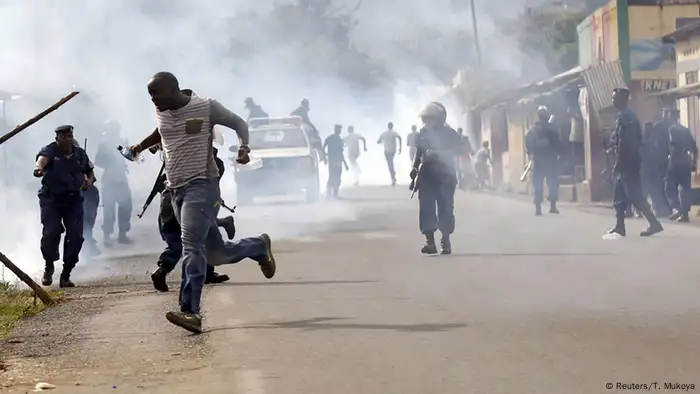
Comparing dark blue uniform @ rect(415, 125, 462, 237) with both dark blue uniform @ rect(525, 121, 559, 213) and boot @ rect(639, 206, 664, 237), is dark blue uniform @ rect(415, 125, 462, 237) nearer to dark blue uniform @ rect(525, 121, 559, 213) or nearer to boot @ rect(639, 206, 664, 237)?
boot @ rect(639, 206, 664, 237)

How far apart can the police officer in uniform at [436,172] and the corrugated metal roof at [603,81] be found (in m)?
A: 14.0

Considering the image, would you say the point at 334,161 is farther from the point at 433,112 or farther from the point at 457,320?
the point at 457,320

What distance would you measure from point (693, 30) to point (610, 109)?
2.87 metres

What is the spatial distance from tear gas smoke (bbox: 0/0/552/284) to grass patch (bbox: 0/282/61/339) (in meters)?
3.04

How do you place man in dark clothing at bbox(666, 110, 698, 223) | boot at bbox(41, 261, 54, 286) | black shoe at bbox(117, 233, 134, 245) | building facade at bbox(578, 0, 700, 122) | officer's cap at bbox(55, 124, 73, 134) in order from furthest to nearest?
building facade at bbox(578, 0, 700, 122)
black shoe at bbox(117, 233, 134, 245)
man in dark clothing at bbox(666, 110, 698, 223)
boot at bbox(41, 261, 54, 286)
officer's cap at bbox(55, 124, 73, 134)

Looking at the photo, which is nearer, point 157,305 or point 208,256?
point 208,256

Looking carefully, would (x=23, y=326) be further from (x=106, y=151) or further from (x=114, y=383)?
(x=106, y=151)

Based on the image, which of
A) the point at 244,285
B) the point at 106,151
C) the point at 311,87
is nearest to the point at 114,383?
the point at 244,285

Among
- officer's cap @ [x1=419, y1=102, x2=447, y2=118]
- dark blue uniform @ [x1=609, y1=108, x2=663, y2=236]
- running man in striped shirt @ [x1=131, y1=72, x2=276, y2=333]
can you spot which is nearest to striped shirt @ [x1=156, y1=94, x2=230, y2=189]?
running man in striped shirt @ [x1=131, y1=72, x2=276, y2=333]

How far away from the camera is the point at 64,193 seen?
554 inches

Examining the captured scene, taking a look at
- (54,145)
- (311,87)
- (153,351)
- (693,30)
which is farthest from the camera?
(311,87)

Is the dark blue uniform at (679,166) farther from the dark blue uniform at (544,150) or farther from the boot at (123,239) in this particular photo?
the boot at (123,239)

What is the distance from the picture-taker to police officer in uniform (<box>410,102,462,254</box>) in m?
15.9

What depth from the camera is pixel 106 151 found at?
21094 millimetres
